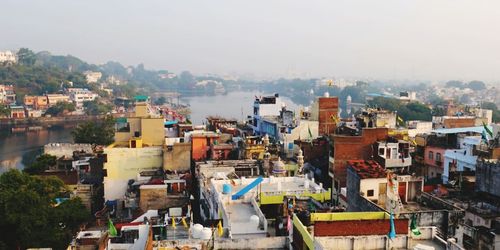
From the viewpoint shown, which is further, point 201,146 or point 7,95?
point 7,95

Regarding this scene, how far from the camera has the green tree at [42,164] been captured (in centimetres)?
3125

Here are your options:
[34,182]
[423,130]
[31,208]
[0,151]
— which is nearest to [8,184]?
[34,182]

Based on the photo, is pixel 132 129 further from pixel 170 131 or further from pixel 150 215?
pixel 150 215

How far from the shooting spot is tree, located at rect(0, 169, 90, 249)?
62.4 ft

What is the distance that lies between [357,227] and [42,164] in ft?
84.7

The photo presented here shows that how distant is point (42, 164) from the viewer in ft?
104

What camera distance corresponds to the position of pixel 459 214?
15555 mm

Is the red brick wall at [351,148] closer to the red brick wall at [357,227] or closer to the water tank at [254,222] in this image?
the water tank at [254,222]

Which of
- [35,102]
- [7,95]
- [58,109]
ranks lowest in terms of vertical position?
[58,109]

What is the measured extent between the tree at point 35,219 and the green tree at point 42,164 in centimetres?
1007

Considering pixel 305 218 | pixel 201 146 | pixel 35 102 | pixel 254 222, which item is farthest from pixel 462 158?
pixel 35 102

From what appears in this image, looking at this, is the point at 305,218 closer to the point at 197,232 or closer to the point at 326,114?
the point at 197,232

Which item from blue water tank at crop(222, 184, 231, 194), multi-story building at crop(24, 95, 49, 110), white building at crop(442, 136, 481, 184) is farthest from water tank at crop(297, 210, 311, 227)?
multi-story building at crop(24, 95, 49, 110)

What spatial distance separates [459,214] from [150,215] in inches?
428
